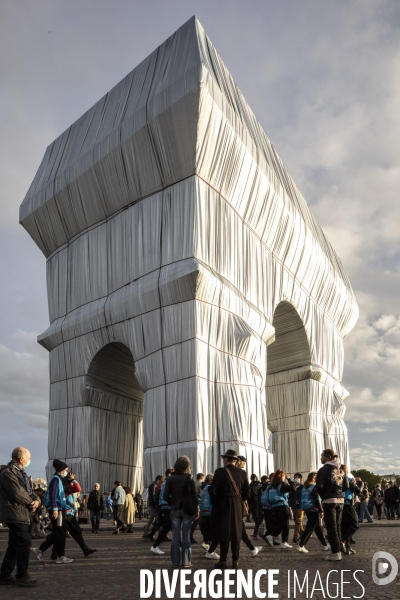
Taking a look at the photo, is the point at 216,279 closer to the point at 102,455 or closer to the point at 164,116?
the point at 164,116

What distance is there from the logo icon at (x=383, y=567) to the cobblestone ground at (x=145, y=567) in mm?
88

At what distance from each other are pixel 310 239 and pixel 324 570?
25377 mm

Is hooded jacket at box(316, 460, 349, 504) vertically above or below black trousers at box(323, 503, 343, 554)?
above

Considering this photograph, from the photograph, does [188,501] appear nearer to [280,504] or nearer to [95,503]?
[280,504]

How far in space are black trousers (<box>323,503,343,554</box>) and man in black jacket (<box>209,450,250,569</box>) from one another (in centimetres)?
166

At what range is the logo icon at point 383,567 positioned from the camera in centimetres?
876

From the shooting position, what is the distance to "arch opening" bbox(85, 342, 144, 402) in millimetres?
28562

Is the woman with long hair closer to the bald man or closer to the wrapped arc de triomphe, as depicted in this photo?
the wrapped arc de triomphe

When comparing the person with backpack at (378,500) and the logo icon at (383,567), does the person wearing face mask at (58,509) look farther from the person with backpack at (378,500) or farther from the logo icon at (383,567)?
the person with backpack at (378,500)

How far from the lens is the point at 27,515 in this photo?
8.98m

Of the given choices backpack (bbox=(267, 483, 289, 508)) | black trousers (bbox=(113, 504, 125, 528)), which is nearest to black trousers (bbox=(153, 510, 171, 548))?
backpack (bbox=(267, 483, 289, 508))

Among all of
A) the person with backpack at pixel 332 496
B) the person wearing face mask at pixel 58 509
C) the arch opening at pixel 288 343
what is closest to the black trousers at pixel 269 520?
the person with backpack at pixel 332 496

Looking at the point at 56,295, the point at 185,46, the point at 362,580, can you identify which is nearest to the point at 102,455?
the point at 56,295

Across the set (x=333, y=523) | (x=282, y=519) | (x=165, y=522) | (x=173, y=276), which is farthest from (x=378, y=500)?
(x=333, y=523)
